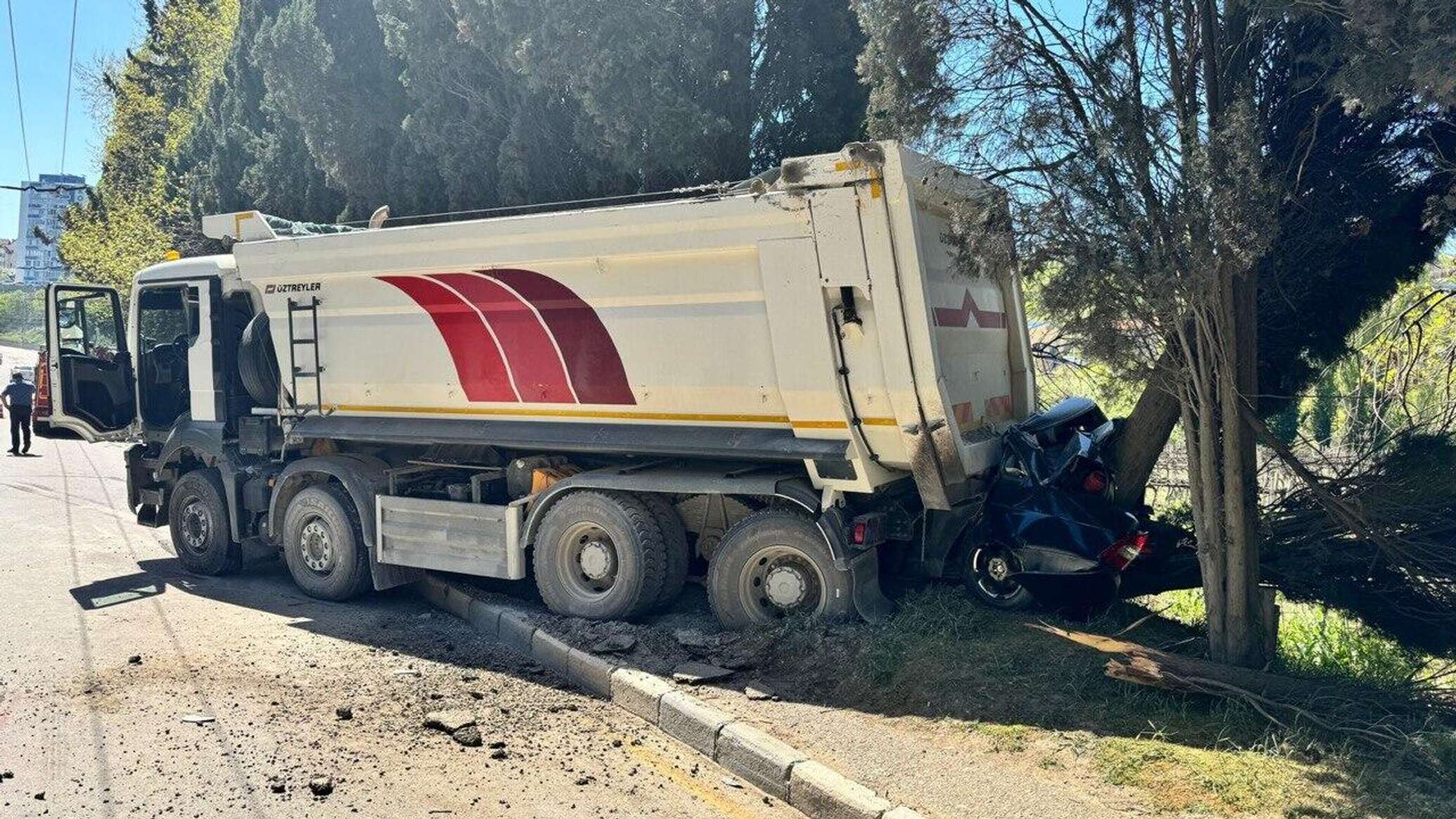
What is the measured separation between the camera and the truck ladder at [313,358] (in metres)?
8.38

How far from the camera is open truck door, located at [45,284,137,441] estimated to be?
31.7ft

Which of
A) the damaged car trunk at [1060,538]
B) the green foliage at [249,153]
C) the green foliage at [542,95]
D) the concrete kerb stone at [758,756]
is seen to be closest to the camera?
the concrete kerb stone at [758,756]

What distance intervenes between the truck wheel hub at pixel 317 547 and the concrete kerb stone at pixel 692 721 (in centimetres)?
418

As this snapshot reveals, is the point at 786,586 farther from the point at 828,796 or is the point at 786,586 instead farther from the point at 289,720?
the point at 289,720

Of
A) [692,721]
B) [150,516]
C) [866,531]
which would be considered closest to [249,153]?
[150,516]

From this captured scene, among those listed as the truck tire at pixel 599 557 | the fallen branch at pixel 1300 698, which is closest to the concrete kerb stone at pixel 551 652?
the truck tire at pixel 599 557

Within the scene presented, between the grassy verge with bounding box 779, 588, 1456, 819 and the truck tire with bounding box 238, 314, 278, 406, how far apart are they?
5.17m

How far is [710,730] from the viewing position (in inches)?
204

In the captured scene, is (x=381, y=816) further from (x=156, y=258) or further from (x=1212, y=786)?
(x=156, y=258)

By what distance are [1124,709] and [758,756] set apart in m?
1.72

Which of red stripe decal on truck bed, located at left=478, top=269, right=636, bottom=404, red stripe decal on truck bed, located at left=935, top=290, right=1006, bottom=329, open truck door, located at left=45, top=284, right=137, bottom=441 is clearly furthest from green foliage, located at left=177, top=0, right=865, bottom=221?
open truck door, located at left=45, top=284, right=137, bottom=441

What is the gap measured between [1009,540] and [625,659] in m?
2.40

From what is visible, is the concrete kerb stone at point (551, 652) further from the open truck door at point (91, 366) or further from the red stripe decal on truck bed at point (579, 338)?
the open truck door at point (91, 366)

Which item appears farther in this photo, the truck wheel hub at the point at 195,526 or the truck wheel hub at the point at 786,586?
the truck wheel hub at the point at 195,526
